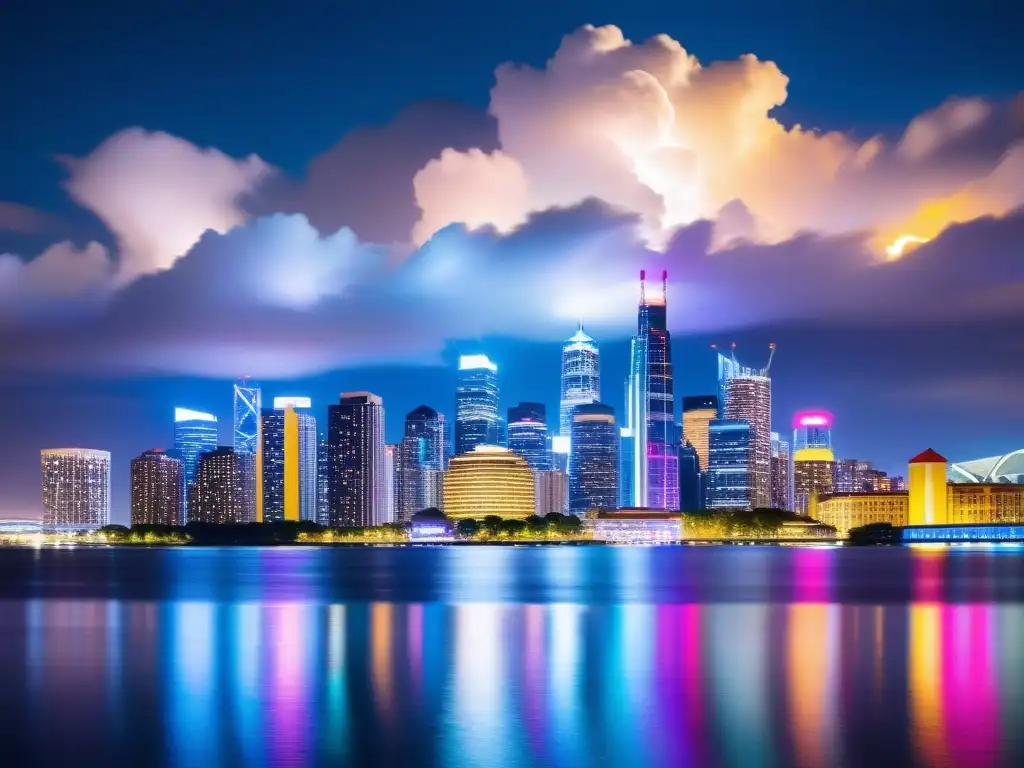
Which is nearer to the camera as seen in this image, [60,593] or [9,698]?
[9,698]

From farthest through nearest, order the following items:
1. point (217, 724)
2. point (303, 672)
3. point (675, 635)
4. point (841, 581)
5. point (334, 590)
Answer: point (841, 581) < point (334, 590) < point (675, 635) < point (303, 672) < point (217, 724)

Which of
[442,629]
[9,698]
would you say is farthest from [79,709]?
[442,629]

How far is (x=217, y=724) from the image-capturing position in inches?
1307

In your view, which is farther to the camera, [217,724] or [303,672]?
[303,672]

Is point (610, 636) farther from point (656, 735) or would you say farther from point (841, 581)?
point (841, 581)

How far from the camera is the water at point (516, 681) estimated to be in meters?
29.6

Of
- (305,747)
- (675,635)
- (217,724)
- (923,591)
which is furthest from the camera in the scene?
(923,591)

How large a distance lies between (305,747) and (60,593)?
76015mm

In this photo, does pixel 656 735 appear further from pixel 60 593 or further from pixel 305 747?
pixel 60 593

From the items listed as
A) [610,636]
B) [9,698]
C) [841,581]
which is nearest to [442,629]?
[610,636]

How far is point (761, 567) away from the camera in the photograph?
479 feet

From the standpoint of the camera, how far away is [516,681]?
41750 millimetres

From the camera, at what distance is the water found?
29.6 metres

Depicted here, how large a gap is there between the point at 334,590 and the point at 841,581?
45.2 meters
